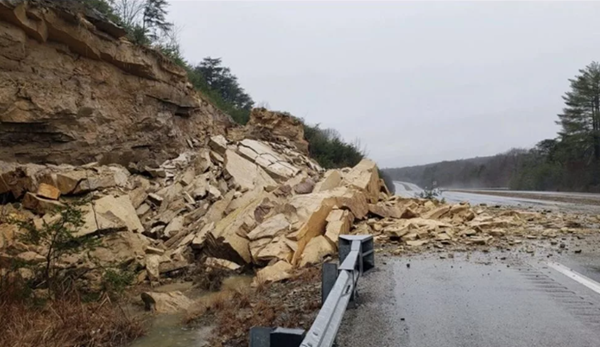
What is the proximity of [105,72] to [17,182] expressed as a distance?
444cm

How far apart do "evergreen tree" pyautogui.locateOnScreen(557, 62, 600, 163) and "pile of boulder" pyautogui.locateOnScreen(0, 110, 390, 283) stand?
36.9 m

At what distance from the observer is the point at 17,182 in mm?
10547

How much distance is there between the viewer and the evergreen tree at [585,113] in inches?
1674

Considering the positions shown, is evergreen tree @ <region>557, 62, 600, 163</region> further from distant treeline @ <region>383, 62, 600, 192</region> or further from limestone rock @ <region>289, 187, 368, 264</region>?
limestone rock @ <region>289, 187, 368, 264</region>

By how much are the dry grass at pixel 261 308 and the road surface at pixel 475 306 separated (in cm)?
64

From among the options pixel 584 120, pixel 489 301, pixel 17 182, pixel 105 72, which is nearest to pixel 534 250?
pixel 489 301

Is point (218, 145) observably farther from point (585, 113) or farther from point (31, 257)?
point (585, 113)

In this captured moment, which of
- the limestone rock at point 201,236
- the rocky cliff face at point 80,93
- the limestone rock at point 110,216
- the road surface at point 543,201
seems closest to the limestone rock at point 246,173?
the limestone rock at point 201,236

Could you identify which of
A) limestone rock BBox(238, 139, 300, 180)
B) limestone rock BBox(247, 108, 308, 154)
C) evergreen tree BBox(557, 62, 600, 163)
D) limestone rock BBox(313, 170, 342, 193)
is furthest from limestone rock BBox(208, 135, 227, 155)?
evergreen tree BBox(557, 62, 600, 163)

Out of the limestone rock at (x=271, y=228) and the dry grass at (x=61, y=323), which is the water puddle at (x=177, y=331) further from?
the limestone rock at (x=271, y=228)

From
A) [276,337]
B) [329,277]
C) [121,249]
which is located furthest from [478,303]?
[121,249]

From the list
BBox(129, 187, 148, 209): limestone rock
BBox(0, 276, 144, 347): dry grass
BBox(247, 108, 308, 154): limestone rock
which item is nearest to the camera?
BBox(0, 276, 144, 347): dry grass

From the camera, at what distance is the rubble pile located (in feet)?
27.5

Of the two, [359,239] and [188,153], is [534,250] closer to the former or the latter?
[359,239]
